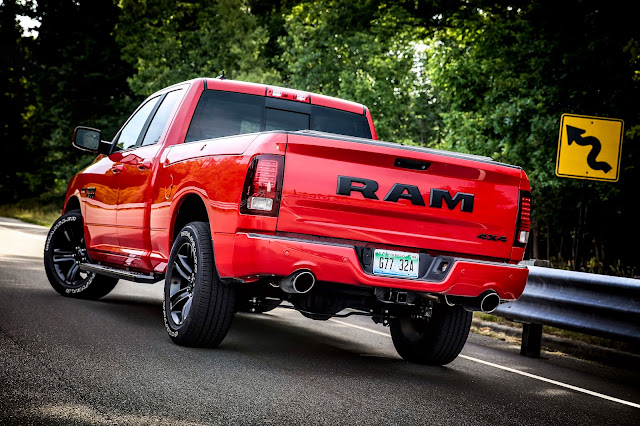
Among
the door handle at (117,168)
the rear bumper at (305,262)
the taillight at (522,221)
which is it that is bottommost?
the rear bumper at (305,262)

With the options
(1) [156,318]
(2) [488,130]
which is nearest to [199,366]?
(1) [156,318]

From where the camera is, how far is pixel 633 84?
1341 centimetres

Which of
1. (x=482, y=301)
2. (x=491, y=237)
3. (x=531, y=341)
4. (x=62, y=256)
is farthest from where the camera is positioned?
(x=62, y=256)

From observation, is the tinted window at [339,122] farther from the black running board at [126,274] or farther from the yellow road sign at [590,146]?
the yellow road sign at [590,146]

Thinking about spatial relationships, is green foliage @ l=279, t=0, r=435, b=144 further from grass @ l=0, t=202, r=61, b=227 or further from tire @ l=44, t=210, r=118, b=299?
tire @ l=44, t=210, r=118, b=299

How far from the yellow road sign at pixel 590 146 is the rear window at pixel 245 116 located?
3796 millimetres

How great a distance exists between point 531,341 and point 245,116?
3.51 m

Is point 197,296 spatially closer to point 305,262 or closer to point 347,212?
point 305,262

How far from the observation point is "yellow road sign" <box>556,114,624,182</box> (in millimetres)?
9922

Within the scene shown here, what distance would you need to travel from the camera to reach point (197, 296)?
5.56 m

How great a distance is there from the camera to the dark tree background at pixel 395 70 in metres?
14.5

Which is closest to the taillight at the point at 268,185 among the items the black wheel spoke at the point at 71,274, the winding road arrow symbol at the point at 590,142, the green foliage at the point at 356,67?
the black wheel spoke at the point at 71,274

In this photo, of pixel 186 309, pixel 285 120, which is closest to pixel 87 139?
pixel 285 120

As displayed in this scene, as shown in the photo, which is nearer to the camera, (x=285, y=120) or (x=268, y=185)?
(x=268, y=185)
